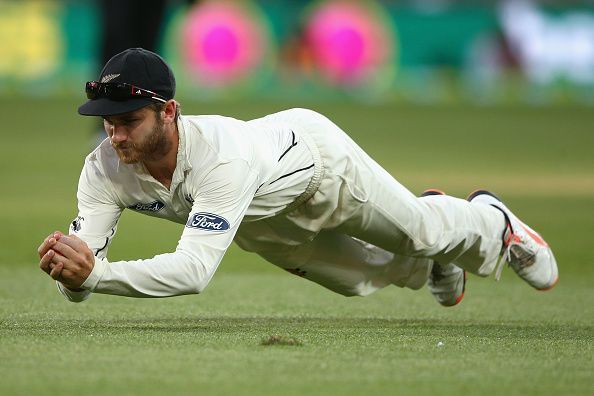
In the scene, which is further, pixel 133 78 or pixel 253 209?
pixel 253 209

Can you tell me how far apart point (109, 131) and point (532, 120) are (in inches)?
642

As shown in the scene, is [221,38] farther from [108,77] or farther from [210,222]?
[210,222]

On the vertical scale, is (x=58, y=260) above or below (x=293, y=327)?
above

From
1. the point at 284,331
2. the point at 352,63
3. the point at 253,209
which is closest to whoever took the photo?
the point at 253,209

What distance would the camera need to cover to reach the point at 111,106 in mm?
4445

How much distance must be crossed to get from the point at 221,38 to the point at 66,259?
18.5 meters

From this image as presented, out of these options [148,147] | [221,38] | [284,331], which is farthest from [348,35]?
[148,147]

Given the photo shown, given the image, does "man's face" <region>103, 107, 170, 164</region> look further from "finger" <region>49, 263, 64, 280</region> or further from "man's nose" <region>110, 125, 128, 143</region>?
"finger" <region>49, 263, 64, 280</region>

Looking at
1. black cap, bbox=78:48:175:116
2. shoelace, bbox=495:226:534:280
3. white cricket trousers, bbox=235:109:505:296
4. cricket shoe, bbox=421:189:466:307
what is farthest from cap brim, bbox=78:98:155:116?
shoelace, bbox=495:226:534:280

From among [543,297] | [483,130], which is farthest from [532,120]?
[543,297]

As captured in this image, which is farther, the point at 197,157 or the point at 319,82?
the point at 319,82

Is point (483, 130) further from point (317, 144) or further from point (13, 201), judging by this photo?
point (317, 144)

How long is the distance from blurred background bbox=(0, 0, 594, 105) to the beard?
1695 cm

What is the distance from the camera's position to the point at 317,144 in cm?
501
